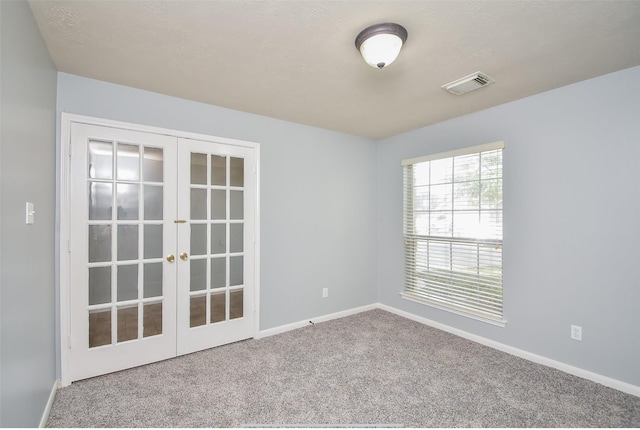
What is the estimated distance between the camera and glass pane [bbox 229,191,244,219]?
3164 mm

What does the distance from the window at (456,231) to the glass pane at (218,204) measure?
2328 mm

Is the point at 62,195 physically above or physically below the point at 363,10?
below

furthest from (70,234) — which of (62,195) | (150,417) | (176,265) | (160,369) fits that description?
(150,417)

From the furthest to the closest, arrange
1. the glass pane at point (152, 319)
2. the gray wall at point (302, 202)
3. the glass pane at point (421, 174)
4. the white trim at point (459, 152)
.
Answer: the glass pane at point (421, 174) → the white trim at point (459, 152) → the gray wall at point (302, 202) → the glass pane at point (152, 319)

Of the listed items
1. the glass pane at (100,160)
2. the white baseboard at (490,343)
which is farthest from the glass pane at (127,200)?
the white baseboard at (490,343)

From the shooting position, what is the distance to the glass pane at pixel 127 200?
2576mm

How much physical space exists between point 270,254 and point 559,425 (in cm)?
275

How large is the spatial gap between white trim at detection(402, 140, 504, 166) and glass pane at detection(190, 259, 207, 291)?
2.78 m

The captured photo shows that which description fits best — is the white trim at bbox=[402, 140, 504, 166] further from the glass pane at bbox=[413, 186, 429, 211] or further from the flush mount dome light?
the flush mount dome light

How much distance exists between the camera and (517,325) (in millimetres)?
2900

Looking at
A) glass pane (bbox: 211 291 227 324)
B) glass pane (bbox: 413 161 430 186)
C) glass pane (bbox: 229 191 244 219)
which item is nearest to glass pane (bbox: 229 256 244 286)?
glass pane (bbox: 211 291 227 324)

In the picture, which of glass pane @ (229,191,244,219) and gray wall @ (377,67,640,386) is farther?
glass pane @ (229,191,244,219)

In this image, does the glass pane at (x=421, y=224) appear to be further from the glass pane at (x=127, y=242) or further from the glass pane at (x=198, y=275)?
the glass pane at (x=127, y=242)

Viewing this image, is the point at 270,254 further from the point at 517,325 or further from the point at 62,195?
the point at 517,325
